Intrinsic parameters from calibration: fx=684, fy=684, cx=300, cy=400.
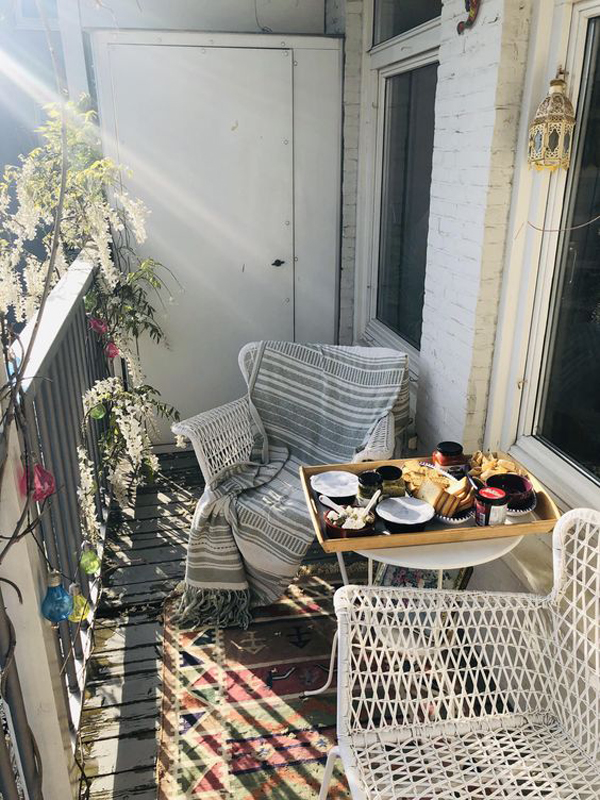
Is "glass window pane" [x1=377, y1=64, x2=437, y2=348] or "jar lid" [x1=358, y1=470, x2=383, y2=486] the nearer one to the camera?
"jar lid" [x1=358, y1=470, x2=383, y2=486]

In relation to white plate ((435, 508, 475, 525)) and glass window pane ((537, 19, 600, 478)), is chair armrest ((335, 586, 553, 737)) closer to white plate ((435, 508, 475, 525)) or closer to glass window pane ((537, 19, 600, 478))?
white plate ((435, 508, 475, 525))

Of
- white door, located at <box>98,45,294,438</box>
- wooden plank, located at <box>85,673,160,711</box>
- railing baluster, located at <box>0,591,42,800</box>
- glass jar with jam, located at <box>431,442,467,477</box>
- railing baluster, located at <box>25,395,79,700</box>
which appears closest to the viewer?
railing baluster, located at <box>0,591,42,800</box>

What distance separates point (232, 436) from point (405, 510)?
105cm

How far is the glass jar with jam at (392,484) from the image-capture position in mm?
2033

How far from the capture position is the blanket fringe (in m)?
2.59

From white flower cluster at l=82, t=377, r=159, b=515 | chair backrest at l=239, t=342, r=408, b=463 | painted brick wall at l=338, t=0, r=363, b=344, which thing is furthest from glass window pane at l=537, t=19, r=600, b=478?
painted brick wall at l=338, t=0, r=363, b=344

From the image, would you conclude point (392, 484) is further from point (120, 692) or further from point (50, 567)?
point (120, 692)

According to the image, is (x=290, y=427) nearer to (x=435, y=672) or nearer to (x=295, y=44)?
(x=435, y=672)

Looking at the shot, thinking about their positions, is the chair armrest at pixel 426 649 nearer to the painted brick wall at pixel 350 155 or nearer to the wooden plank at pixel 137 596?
the wooden plank at pixel 137 596

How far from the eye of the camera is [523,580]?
2135 mm

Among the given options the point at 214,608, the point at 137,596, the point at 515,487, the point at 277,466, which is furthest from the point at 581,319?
the point at 137,596

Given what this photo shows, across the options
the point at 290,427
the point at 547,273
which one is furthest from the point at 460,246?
the point at 290,427

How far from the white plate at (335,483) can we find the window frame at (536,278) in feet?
2.01

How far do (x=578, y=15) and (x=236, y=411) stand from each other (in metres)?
1.82
